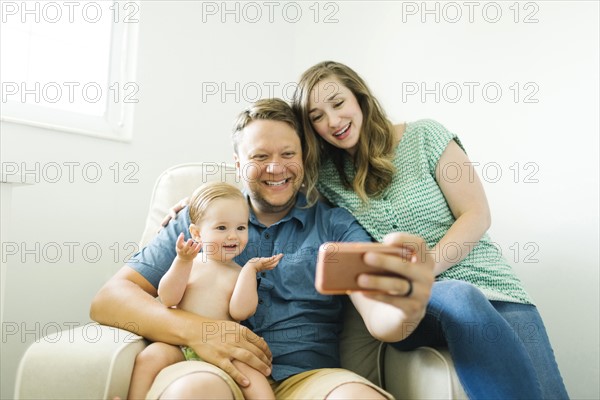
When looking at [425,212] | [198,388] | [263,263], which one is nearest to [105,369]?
[198,388]

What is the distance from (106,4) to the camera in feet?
6.80

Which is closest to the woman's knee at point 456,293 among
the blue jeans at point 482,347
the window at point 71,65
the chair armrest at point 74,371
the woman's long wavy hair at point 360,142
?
the blue jeans at point 482,347

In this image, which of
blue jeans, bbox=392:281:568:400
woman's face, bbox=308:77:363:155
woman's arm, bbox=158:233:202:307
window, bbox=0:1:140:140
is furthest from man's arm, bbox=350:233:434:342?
window, bbox=0:1:140:140

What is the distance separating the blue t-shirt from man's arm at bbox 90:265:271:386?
7 centimetres

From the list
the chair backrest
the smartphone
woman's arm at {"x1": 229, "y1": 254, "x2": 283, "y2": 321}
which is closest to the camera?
the smartphone

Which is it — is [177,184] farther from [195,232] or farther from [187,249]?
[187,249]

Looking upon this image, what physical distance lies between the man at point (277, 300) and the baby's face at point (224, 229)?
3.4 inches

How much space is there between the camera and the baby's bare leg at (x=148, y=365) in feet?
3.49

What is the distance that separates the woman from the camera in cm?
126

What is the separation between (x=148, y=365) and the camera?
1086 mm

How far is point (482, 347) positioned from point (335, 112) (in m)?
0.69

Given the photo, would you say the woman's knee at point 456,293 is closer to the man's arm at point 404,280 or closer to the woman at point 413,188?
the woman at point 413,188

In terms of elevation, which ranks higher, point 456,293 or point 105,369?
point 456,293

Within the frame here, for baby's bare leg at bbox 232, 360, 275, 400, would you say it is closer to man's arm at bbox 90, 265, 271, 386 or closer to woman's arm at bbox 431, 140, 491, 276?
man's arm at bbox 90, 265, 271, 386
